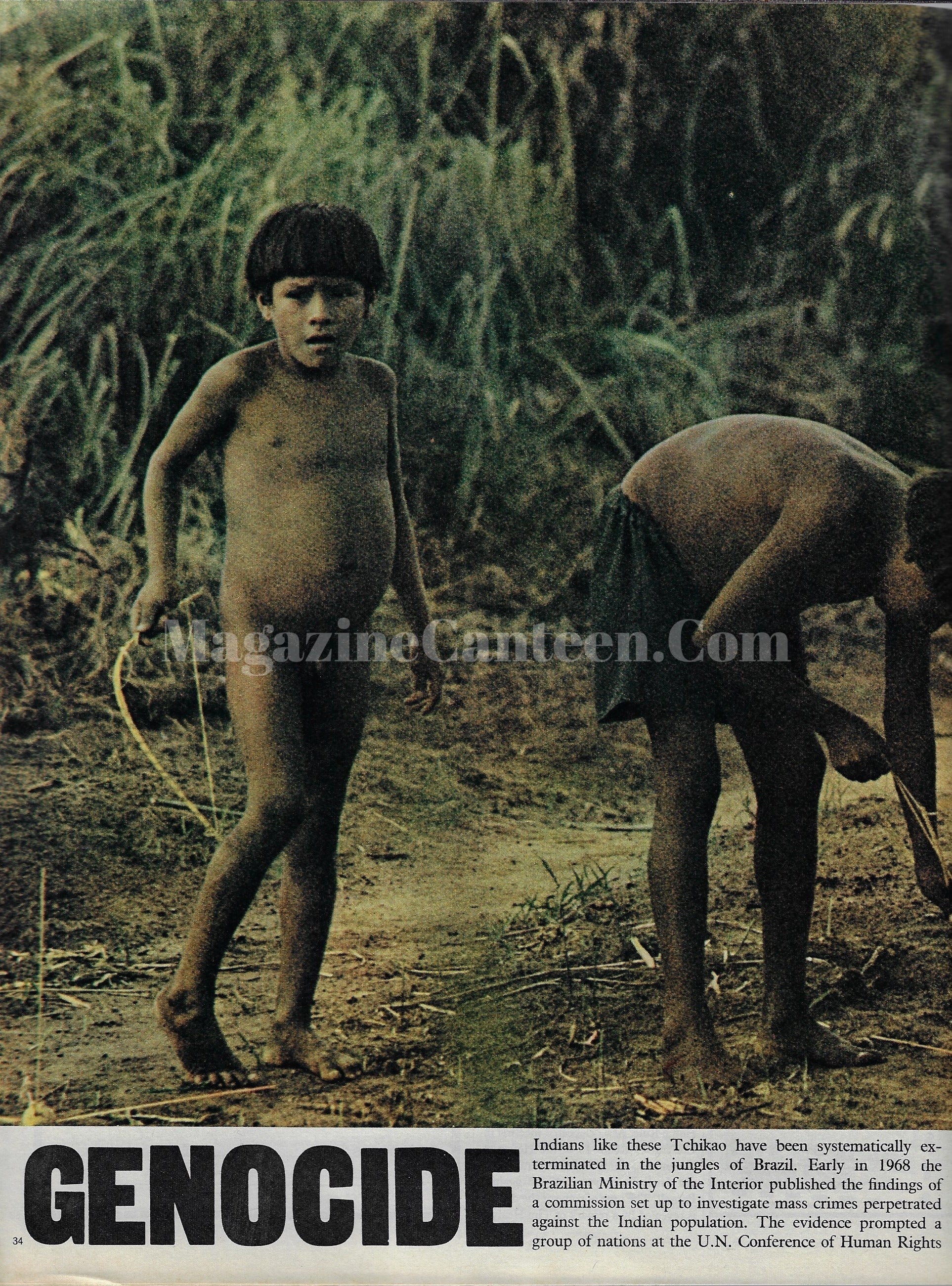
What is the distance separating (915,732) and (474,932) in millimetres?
1003

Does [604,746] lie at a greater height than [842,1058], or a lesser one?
greater

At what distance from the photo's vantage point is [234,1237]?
9.52 ft

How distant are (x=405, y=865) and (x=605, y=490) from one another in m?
0.93

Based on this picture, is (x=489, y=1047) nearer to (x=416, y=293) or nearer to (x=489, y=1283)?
(x=489, y=1283)

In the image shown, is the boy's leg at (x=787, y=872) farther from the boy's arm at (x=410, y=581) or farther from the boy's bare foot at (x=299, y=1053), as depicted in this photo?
the boy's bare foot at (x=299, y=1053)

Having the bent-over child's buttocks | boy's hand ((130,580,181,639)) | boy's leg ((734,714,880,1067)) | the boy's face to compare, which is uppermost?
the boy's face

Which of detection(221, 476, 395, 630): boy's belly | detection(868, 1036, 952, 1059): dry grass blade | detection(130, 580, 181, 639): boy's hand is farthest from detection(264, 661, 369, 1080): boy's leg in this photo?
detection(868, 1036, 952, 1059): dry grass blade

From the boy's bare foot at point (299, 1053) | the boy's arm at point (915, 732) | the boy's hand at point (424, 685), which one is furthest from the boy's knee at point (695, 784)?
the boy's bare foot at point (299, 1053)

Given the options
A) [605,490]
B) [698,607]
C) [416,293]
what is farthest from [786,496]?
[416,293]

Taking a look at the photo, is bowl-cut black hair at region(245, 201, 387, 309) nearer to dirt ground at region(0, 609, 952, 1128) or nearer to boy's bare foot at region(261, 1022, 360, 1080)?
dirt ground at region(0, 609, 952, 1128)

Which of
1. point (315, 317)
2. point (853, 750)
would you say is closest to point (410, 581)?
point (315, 317)

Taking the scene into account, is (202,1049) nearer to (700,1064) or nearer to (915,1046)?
(700,1064)

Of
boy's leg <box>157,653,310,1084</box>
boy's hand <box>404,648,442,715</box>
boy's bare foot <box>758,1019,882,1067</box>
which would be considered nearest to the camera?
boy's leg <box>157,653,310,1084</box>

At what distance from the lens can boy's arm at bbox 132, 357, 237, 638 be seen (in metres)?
2.90
